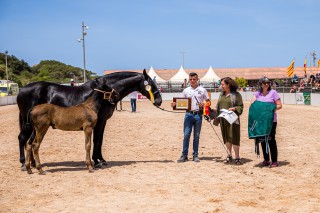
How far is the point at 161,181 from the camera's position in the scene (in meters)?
7.46

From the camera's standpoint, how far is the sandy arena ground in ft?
19.5

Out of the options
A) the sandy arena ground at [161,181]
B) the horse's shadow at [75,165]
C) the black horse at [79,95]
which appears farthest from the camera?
the horse's shadow at [75,165]

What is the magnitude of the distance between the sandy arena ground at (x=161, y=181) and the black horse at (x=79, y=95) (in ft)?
2.42

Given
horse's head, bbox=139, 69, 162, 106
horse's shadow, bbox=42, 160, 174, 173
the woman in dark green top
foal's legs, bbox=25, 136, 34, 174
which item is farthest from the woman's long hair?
foal's legs, bbox=25, 136, 34, 174

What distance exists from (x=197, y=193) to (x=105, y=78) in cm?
368

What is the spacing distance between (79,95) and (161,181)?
279 centimetres

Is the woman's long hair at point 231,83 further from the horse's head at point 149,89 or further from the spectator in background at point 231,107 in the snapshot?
the horse's head at point 149,89

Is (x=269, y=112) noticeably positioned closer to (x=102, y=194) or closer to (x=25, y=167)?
(x=102, y=194)

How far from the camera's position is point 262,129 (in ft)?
27.3

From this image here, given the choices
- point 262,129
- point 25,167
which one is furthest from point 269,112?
point 25,167

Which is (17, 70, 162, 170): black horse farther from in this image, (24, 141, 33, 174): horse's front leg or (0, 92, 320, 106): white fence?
(0, 92, 320, 106): white fence

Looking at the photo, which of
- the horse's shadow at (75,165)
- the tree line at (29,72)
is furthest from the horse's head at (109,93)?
the tree line at (29,72)

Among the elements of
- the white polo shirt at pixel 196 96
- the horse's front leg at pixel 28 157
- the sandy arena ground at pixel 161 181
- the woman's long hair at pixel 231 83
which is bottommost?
the sandy arena ground at pixel 161 181

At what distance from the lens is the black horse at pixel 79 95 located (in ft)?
28.3
